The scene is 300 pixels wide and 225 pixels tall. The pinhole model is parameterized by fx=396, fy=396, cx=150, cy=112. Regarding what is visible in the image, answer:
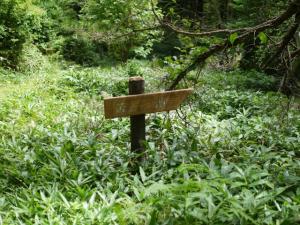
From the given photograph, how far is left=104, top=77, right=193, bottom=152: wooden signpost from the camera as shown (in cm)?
374

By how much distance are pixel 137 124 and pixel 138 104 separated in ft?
0.93

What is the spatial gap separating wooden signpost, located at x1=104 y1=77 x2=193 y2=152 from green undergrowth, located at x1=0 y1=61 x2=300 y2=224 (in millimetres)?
242

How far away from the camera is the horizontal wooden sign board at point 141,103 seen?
12.2 feet

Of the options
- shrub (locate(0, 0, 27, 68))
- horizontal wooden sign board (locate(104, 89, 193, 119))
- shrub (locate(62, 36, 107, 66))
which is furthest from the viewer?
shrub (locate(62, 36, 107, 66))

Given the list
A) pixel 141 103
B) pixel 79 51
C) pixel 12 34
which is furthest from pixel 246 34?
pixel 79 51

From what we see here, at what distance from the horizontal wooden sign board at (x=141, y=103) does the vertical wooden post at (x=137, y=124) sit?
0.37ft

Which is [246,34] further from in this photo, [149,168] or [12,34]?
[12,34]

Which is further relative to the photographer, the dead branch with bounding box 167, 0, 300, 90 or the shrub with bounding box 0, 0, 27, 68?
the shrub with bounding box 0, 0, 27, 68

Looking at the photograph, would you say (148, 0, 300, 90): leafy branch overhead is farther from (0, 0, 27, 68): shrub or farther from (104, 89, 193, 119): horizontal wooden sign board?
(0, 0, 27, 68): shrub

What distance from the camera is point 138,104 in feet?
12.7

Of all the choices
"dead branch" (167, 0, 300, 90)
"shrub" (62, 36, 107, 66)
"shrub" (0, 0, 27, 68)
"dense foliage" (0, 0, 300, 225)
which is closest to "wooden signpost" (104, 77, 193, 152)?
"dense foliage" (0, 0, 300, 225)

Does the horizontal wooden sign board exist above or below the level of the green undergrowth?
above

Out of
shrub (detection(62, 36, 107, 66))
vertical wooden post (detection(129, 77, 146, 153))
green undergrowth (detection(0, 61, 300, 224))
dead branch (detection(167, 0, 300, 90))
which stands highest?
dead branch (detection(167, 0, 300, 90))

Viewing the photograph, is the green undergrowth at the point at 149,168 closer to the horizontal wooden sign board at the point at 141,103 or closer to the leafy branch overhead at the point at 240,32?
the horizontal wooden sign board at the point at 141,103
